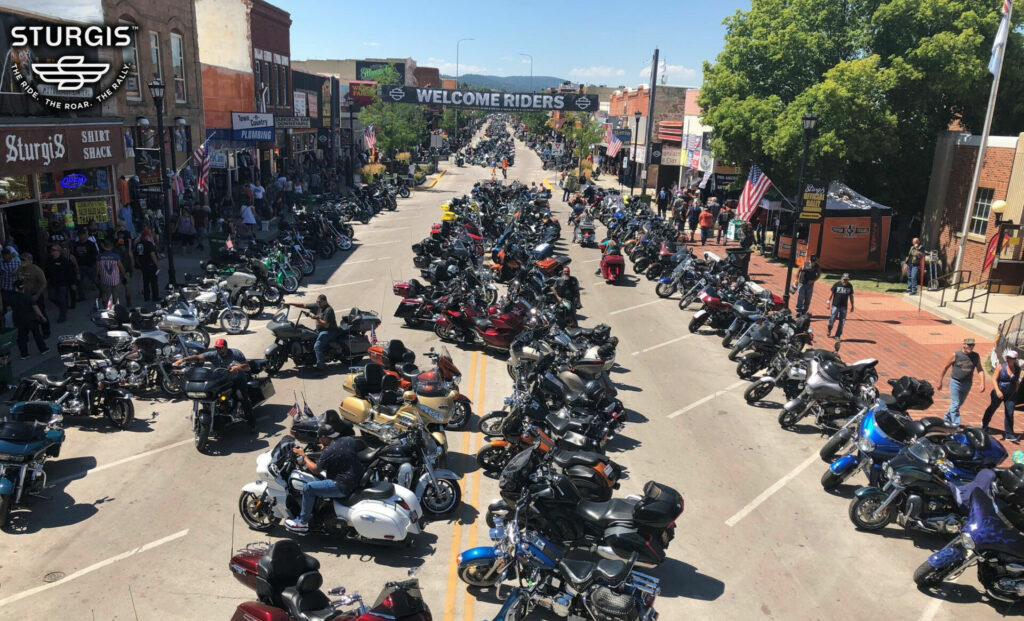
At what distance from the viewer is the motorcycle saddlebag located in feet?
26.3

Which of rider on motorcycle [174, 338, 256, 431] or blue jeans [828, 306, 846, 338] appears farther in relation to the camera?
blue jeans [828, 306, 846, 338]

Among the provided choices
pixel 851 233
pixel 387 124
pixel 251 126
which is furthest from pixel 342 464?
pixel 387 124

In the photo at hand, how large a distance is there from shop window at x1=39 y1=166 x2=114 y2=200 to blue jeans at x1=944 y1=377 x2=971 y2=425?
21.5 m

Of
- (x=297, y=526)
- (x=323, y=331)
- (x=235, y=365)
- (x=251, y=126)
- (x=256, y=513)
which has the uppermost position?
(x=251, y=126)

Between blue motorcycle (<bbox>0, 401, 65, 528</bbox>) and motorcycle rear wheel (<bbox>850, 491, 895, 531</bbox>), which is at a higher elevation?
blue motorcycle (<bbox>0, 401, 65, 528</bbox>)

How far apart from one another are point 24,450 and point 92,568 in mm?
2057

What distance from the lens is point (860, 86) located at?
24.4 m

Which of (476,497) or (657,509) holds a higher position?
(657,509)

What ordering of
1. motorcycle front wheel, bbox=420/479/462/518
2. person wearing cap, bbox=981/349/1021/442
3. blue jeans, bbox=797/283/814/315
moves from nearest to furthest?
motorcycle front wheel, bbox=420/479/462/518 < person wearing cap, bbox=981/349/1021/442 < blue jeans, bbox=797/283/814/315

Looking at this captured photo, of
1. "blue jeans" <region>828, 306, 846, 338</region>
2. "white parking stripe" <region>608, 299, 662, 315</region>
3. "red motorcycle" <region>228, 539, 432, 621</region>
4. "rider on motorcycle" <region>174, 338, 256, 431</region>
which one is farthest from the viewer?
"white parking stripe" <region>608, 299, 662, 315</region>

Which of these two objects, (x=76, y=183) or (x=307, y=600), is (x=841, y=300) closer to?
(x=307, y=600)

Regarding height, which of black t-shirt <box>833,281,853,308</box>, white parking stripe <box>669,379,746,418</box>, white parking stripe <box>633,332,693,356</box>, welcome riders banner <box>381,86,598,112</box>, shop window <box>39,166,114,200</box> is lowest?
white parking stripe <box>669,379,746,418</box>

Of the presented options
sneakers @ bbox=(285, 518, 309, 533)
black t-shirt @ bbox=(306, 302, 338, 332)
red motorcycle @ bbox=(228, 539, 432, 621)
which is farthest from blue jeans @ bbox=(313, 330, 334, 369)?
red motorcycle @ bbox=(228, 539, 432, 621)

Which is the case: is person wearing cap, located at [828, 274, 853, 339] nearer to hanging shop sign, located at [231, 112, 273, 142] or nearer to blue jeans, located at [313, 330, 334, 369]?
blue jeans, located at [313, 330, 334, 369]
